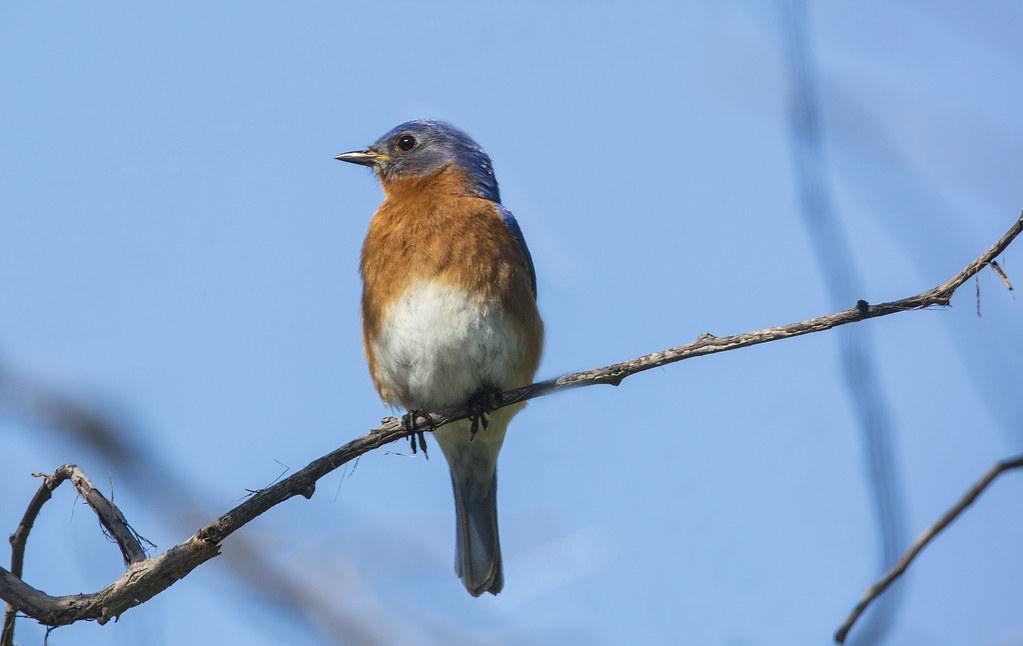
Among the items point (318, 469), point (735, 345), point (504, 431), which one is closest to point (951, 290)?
point (735, 345)

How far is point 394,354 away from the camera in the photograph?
20.8 feet

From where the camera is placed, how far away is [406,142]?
7.94 m

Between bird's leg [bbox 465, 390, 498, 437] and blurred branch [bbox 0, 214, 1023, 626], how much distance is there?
1.80 m

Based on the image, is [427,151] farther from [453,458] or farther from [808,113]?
[808,113]

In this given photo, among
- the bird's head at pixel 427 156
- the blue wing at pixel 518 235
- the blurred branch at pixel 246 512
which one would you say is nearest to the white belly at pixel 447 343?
the blue wing at pixel 518 235

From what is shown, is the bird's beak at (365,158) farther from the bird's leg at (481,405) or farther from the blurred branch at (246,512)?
the blurred branch at (246,512)

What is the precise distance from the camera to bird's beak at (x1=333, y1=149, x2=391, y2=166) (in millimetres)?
7940

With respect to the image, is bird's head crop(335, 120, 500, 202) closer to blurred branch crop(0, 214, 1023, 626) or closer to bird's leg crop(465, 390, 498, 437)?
bird's leg crop(465, 390, 498, 437)

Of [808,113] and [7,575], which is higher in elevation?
[808,113]

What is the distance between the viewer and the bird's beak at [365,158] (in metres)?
7.94

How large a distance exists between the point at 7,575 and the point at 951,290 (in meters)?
3.09

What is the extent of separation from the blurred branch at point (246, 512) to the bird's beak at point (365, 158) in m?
3.92

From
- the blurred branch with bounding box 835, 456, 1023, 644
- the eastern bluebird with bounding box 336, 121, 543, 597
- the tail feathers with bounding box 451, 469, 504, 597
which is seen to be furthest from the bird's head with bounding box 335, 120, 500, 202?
the blurred branch with bounding box 835, 456, 1023, 644

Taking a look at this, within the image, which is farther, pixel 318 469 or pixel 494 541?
pixel 494 541
